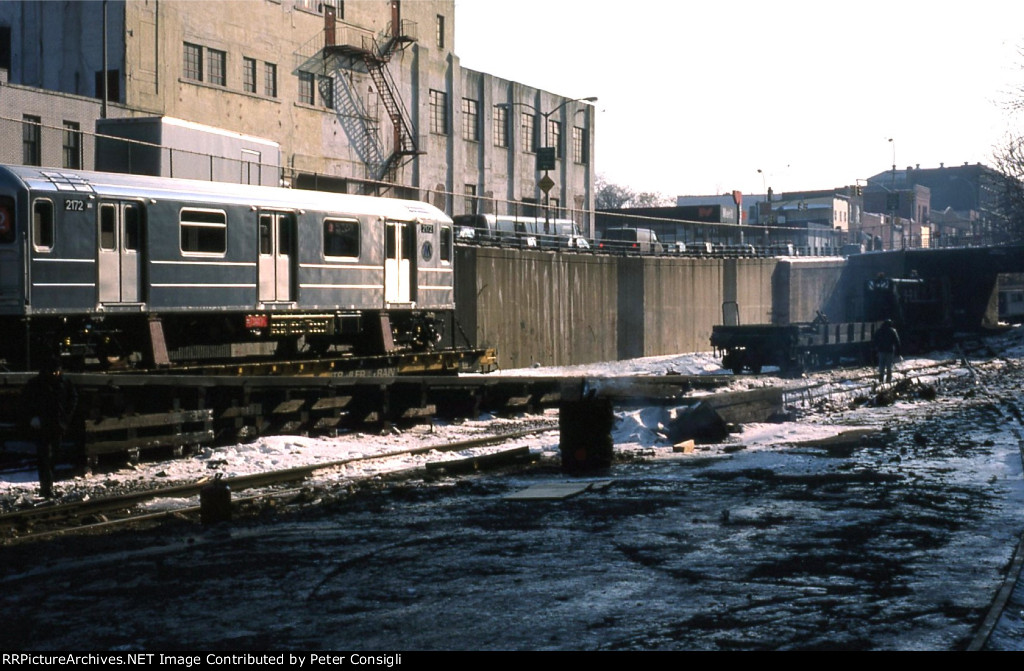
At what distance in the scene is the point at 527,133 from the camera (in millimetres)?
60000

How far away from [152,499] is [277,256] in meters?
10.2

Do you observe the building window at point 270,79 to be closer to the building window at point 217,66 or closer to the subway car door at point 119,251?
the building window at point 217,66

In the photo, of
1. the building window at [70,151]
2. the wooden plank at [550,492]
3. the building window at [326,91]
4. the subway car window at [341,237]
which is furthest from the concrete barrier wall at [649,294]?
the wooden plank at [550,492]

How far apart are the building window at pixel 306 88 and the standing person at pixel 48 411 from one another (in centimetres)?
3326

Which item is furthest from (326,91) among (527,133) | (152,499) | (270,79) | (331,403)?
(152,499)

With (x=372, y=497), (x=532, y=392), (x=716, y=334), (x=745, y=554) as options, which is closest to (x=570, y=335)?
(x=716, y=334)

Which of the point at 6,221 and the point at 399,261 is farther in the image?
the point at 399,261

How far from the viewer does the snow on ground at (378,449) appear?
15914 millimetres

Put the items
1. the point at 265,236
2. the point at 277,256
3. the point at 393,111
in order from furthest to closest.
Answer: the point at 393,111 → the point at 277,256 → the point at 265,236

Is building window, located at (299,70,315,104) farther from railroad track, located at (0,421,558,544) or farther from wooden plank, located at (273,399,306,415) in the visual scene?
railroad track, located at (0,421,558,544)

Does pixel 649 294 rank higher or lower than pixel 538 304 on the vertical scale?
higher

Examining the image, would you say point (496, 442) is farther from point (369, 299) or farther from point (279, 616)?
point (279, 616)

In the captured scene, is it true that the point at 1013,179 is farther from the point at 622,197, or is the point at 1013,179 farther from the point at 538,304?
the point at 622,197

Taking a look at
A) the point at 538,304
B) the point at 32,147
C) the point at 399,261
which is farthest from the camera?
the point at 538,304
